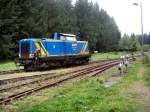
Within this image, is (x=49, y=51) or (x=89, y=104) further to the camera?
(x=49, y=51)

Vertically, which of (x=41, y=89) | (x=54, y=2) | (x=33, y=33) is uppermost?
(x=54, y=2)

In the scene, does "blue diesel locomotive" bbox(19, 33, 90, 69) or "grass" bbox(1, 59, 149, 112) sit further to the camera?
"blue diesel locomotive" bbox(19, 33, 90, 69)

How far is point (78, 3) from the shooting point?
10100cm

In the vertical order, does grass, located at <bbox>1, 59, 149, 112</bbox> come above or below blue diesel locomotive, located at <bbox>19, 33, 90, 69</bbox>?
below

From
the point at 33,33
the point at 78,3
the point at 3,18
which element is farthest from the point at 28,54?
the point at 78,3

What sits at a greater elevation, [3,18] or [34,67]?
[3,18]

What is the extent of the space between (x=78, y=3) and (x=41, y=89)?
84848 millimetres

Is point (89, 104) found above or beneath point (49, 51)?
beneath

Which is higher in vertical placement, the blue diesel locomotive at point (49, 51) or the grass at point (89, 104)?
the blue diesel locomotive at point (49, 51)

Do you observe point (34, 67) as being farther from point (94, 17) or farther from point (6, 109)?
point (94, 17)

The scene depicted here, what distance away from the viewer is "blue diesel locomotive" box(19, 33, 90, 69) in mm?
33281

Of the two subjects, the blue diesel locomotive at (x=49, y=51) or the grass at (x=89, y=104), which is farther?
the blue diesel locomotive at (x=49, y=51)

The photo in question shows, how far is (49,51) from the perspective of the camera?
36.1 meters

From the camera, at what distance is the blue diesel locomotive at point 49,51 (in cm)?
3328
